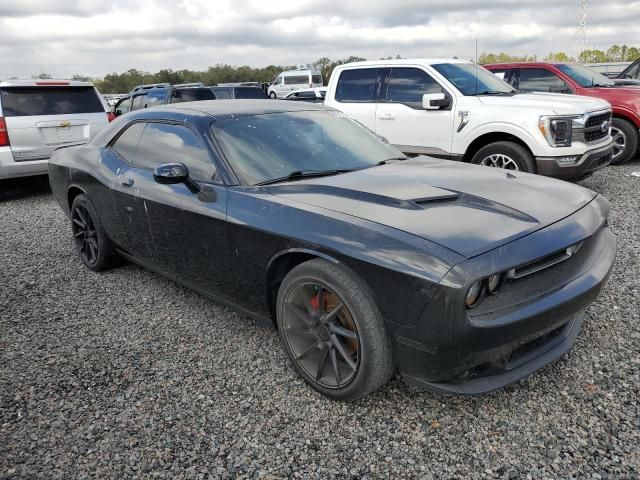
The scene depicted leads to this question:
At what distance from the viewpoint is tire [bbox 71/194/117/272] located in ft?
13.9

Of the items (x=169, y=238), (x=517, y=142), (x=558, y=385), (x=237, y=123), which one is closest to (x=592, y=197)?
(x=558, y=385)

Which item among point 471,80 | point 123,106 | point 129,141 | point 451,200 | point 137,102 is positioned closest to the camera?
point 451,200

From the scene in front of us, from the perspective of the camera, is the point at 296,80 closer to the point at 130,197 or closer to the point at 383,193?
the point at 130,197

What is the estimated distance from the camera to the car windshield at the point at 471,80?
6512mm

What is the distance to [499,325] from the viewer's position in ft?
6.66

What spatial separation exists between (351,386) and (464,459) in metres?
0.59

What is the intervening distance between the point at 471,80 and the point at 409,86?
2.74 feet

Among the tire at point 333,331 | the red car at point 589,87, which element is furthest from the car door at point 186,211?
the red car at point 589,87

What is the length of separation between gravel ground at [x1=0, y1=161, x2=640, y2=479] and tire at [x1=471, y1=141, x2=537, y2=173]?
8.46 ft

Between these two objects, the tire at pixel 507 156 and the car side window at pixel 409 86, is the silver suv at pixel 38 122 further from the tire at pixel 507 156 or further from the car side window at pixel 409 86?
the tire at pixel 507 156

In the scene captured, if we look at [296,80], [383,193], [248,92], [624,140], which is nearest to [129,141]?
[383,193]

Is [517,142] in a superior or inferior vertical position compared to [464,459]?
superior

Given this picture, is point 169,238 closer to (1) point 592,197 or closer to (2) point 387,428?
(2) point 387,428

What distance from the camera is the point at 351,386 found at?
2371 mm
